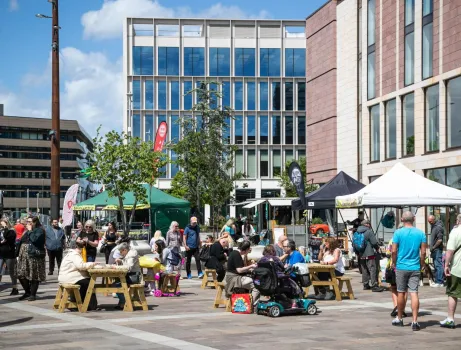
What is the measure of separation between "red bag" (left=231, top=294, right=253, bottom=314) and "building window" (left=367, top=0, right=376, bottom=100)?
92.7 feet

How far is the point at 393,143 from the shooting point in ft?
127

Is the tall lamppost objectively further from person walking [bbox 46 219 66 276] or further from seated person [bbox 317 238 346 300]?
seated person [bbox 317 238 346 300]

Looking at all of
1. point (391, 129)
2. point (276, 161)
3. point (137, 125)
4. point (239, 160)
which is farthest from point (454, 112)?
point (137, 125)

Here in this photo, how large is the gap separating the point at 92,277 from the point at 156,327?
10.0 ft

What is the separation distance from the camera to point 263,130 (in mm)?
85625

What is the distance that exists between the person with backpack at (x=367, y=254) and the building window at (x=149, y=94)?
6618 centimetres

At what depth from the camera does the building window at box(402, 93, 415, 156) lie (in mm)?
36469

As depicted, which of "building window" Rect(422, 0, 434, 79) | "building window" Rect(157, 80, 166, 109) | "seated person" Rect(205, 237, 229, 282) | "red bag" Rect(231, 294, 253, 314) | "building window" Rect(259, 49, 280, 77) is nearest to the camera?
"red bag" Rect(231, 294, 253, 314)

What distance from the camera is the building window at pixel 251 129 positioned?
8525cm

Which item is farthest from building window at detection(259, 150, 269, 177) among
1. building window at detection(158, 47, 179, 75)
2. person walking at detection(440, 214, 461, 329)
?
person walking at detection(440, 214, 461, 329)

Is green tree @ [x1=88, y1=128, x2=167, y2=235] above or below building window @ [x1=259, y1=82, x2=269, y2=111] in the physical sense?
below

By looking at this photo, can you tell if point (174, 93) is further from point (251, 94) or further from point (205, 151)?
point (205, 151)

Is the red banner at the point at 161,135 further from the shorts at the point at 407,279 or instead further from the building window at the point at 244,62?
the building window at the point at 244,62

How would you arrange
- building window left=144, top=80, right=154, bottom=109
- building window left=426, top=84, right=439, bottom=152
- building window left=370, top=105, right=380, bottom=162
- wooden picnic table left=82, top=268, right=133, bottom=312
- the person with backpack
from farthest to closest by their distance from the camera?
building window left=144, top=80, right=154, bottom=109
building window left=370, top=105, right=380, bottom=162
building window left=426, top=84, right=439, bottom=152
the person with backpack
wooden picnic table left=82, top=268, right=133, bottom=312
